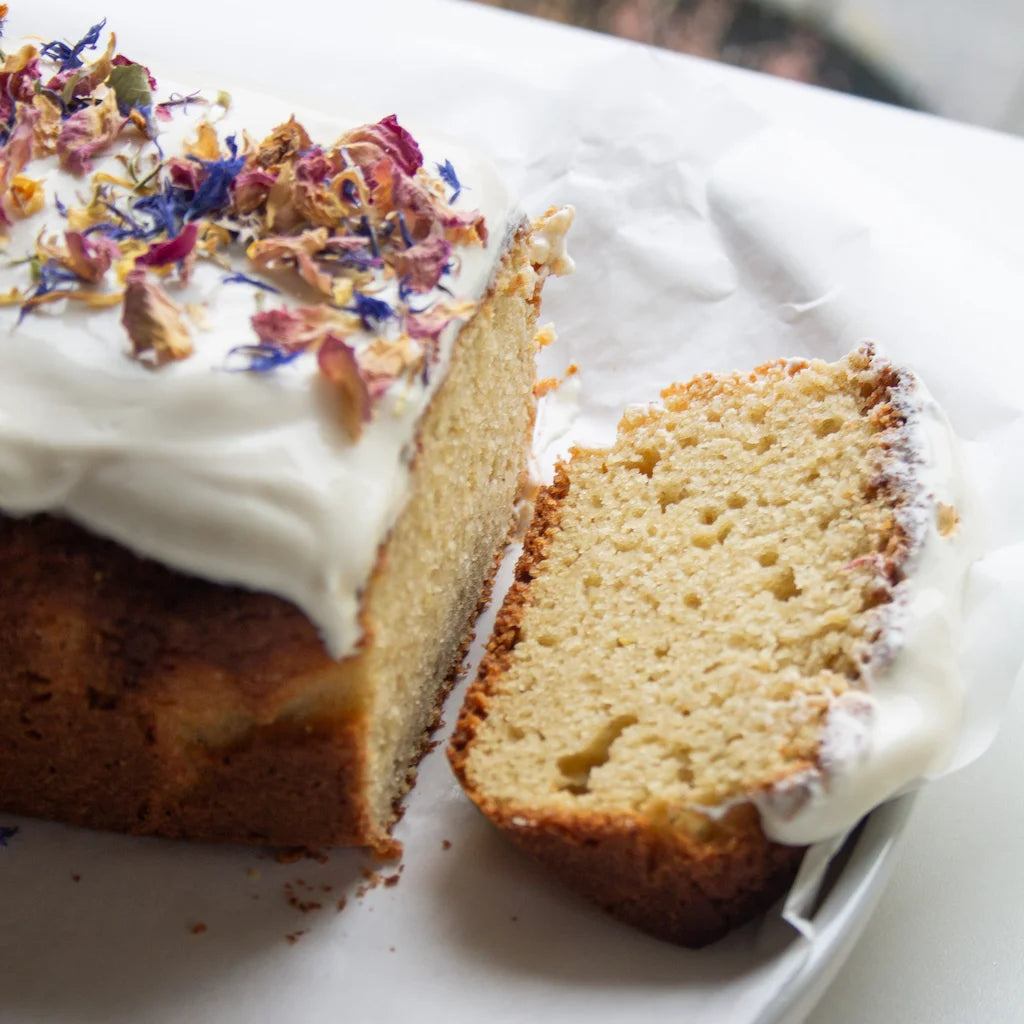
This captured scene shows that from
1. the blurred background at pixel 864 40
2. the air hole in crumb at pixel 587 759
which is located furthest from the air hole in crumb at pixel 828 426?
the blurred background at pixel 864 40

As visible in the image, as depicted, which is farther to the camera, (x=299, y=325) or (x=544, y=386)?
(x=544, y=386)

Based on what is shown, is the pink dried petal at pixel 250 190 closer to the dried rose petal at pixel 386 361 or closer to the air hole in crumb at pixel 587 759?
the dried rose petal at pixel 386 361

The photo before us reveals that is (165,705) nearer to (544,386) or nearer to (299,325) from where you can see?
(299,325)

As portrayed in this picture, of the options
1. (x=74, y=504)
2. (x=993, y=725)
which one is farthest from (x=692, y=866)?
(x=74, y=504)

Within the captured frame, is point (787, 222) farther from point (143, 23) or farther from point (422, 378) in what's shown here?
point (143, 23)

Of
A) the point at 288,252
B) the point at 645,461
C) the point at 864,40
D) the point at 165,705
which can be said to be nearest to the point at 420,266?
the point at 288,252

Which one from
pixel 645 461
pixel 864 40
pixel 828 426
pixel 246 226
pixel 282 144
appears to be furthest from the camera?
pixel 864 40

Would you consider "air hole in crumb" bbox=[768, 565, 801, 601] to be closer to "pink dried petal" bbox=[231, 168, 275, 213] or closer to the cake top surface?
the cake top surface

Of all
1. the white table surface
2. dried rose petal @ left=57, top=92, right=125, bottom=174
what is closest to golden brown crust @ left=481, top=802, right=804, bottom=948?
the white table surface
